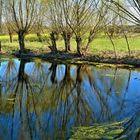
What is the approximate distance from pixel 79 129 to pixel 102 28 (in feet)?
90.0

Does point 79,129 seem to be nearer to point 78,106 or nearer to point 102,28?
point 78,106

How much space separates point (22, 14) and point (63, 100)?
29847mm

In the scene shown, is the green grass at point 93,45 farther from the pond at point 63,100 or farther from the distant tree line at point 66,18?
the pond at point 63,100

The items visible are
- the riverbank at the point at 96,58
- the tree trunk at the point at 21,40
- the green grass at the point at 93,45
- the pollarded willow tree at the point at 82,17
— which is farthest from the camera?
the tree trunk at the point at 21,40

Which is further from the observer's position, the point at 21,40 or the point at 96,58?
the point at 21,40

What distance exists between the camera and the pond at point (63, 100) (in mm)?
12970

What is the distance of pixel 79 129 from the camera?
12.7 m

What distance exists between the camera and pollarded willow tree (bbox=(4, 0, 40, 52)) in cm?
4438

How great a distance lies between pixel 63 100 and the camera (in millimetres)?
17500

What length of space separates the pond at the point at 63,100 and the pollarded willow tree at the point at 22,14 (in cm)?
1635

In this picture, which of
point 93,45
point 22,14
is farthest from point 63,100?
point 93,45

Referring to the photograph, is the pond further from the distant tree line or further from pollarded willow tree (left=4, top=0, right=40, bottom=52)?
pollarded willow tree (left=4, top=0, right=40, bottom=52)

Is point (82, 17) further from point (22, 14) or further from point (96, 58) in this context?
point (22, 14)

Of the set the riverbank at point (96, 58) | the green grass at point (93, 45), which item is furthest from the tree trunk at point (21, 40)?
the riverbank at point (96, 58)
